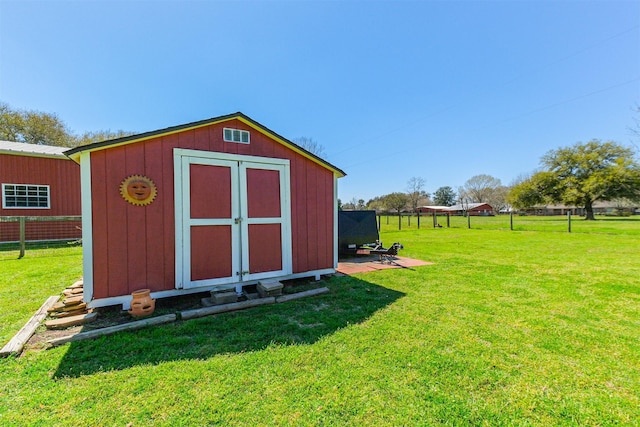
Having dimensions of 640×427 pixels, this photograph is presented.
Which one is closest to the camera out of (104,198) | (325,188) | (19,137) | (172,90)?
(104,198)

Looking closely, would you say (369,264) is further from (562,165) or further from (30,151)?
(562,165)

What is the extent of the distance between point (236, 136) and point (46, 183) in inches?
417

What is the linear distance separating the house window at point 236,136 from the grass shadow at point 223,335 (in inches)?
103

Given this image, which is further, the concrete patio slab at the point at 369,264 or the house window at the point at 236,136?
the concrete patio slab at the point at 369,264

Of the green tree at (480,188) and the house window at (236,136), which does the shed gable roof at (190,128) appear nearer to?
the house window at (236,136)

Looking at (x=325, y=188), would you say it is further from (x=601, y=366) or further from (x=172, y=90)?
(x=172, y=90)

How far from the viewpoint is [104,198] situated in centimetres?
321

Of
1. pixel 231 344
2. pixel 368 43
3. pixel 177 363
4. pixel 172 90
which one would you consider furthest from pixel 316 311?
pixel 368 43

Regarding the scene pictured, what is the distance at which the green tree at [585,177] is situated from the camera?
84.0 feet

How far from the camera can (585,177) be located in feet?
92.7

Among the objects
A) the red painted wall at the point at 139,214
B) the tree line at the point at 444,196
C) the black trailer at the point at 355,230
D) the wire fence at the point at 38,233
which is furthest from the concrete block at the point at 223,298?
the tree line at the point at 444,196

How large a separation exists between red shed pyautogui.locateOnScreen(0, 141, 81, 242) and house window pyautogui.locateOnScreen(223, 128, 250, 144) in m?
8.93

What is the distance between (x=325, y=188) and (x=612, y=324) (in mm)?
Result: 4258

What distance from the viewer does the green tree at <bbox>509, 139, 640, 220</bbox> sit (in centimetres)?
2559
